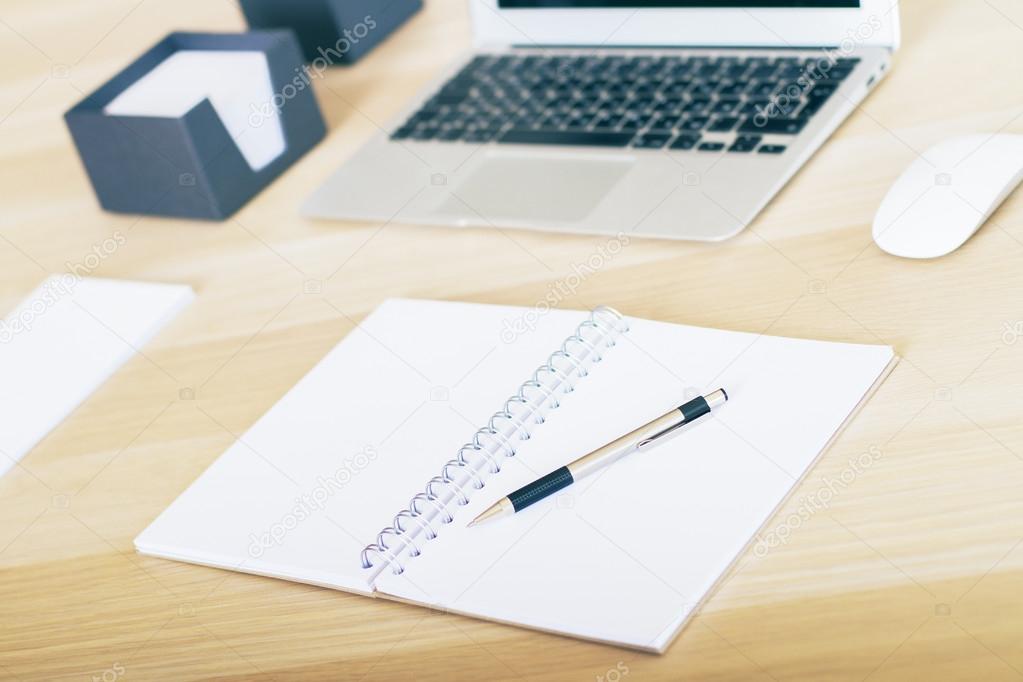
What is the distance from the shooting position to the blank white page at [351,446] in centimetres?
73

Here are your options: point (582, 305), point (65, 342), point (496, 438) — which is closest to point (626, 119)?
point (582, 305)

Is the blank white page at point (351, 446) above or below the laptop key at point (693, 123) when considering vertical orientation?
below

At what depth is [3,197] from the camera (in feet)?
4.18

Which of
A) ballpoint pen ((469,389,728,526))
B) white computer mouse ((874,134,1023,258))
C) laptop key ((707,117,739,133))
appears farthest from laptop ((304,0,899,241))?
ballpoint pen ((469,389,728,526))

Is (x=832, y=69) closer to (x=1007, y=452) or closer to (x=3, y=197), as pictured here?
(x=1007, y=452)

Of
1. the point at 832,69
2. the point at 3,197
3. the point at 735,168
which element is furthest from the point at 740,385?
the point at 3,197

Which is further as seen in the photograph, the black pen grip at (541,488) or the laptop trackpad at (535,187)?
the laptop trackpad at (535,187)

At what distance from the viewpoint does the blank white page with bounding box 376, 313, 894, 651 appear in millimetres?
638

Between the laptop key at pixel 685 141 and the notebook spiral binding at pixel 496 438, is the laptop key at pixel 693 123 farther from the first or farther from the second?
the notebook spiral binding at pixel 496 438

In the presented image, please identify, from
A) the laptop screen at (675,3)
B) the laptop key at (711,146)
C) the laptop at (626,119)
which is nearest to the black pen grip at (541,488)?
the laptop at (626,119)

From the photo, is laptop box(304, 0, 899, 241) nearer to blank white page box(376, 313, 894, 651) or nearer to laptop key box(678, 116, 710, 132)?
laptop key box(678, 116, 710, 132)

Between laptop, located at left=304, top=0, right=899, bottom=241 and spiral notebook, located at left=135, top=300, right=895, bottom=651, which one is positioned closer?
spiral notebook, located at left=135, top=300, right=895, bottom=651

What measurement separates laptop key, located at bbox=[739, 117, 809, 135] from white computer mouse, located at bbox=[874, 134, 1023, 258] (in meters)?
0.14

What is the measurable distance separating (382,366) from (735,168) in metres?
0.33
